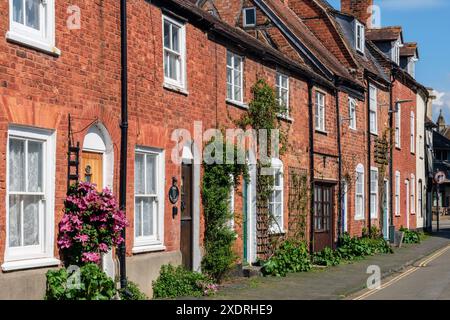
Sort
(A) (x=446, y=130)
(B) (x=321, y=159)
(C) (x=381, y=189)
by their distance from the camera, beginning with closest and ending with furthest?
(B) (x=321, y=159) → (C) (x=381, y=189) → (A) (x=446, y=130)

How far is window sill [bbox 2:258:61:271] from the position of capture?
9.65m

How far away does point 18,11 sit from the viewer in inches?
403

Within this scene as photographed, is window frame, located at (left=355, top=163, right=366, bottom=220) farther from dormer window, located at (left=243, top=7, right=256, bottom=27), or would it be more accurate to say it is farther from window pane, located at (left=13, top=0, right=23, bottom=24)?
window pane, located at (left=13, top=0, right=23, bottom=24)

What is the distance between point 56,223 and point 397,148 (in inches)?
993

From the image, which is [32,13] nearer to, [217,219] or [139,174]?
[139,174]

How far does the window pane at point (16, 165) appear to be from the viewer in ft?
32.7

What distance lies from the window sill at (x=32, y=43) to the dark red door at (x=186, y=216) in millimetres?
5059

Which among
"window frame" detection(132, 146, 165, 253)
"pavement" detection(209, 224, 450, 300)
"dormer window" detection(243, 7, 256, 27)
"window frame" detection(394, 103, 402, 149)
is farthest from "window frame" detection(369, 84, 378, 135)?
"window frame" detection(132, 146, 165, 253)

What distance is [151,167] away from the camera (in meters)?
14.1

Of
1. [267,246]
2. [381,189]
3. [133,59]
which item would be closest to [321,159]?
[267,246]

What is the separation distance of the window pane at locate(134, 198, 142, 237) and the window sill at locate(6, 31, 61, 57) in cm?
363


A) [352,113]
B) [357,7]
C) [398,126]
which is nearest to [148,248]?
[352,113]

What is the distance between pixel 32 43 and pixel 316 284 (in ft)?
29.2

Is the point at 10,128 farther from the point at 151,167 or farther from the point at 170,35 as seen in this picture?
the point at 170,35
